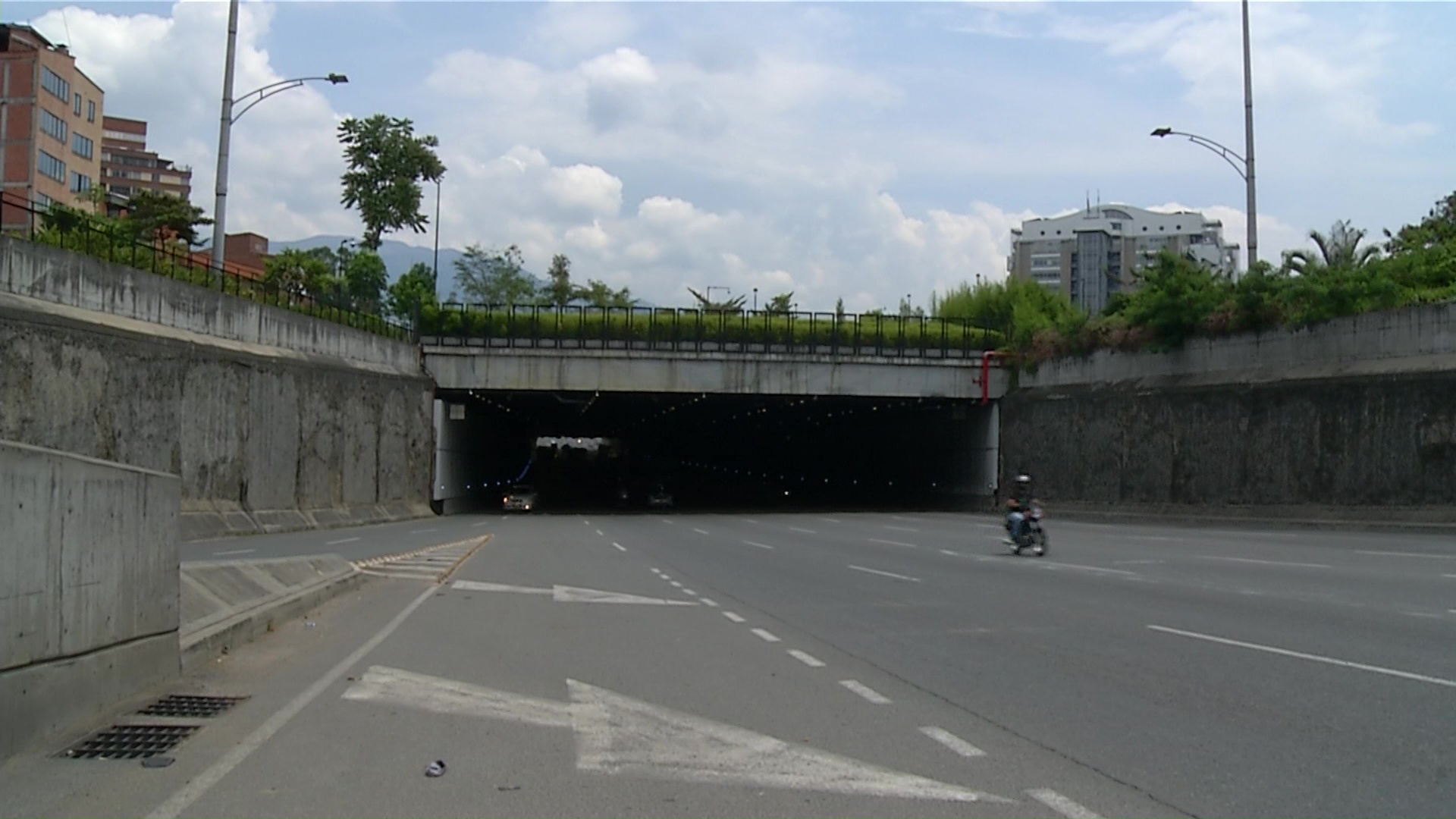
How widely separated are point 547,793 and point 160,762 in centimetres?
235

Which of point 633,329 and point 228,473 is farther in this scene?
point 633,329

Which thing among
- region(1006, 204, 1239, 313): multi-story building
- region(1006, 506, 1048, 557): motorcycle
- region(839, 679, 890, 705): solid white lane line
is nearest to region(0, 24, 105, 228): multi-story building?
region(1006, 506, 1048, 557): motorcycle

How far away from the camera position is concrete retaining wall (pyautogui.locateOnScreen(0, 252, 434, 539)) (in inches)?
1012

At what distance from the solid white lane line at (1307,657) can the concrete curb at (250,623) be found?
9.15m

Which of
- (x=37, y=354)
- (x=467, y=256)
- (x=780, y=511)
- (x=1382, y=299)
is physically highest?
(x=467, y=256)

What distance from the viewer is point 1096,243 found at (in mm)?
140875

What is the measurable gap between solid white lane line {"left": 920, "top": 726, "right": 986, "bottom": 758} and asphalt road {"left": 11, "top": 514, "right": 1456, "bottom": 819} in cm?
3

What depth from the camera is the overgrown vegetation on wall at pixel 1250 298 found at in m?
34.3

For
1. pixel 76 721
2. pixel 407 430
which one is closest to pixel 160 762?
pixel 76 721

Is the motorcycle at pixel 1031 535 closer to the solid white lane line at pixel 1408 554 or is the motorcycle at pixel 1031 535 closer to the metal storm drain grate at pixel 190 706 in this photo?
the solid white lane line at pixel 1408 554

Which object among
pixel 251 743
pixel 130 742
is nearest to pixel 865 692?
pixel 251 743

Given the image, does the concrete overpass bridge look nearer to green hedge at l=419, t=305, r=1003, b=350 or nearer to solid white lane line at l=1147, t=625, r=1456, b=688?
green hedge at l=419, t=305, r=1003, b=350

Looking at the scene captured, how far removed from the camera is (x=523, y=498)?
5569 cm

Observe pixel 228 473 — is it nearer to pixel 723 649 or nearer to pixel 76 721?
pixel 723 649
